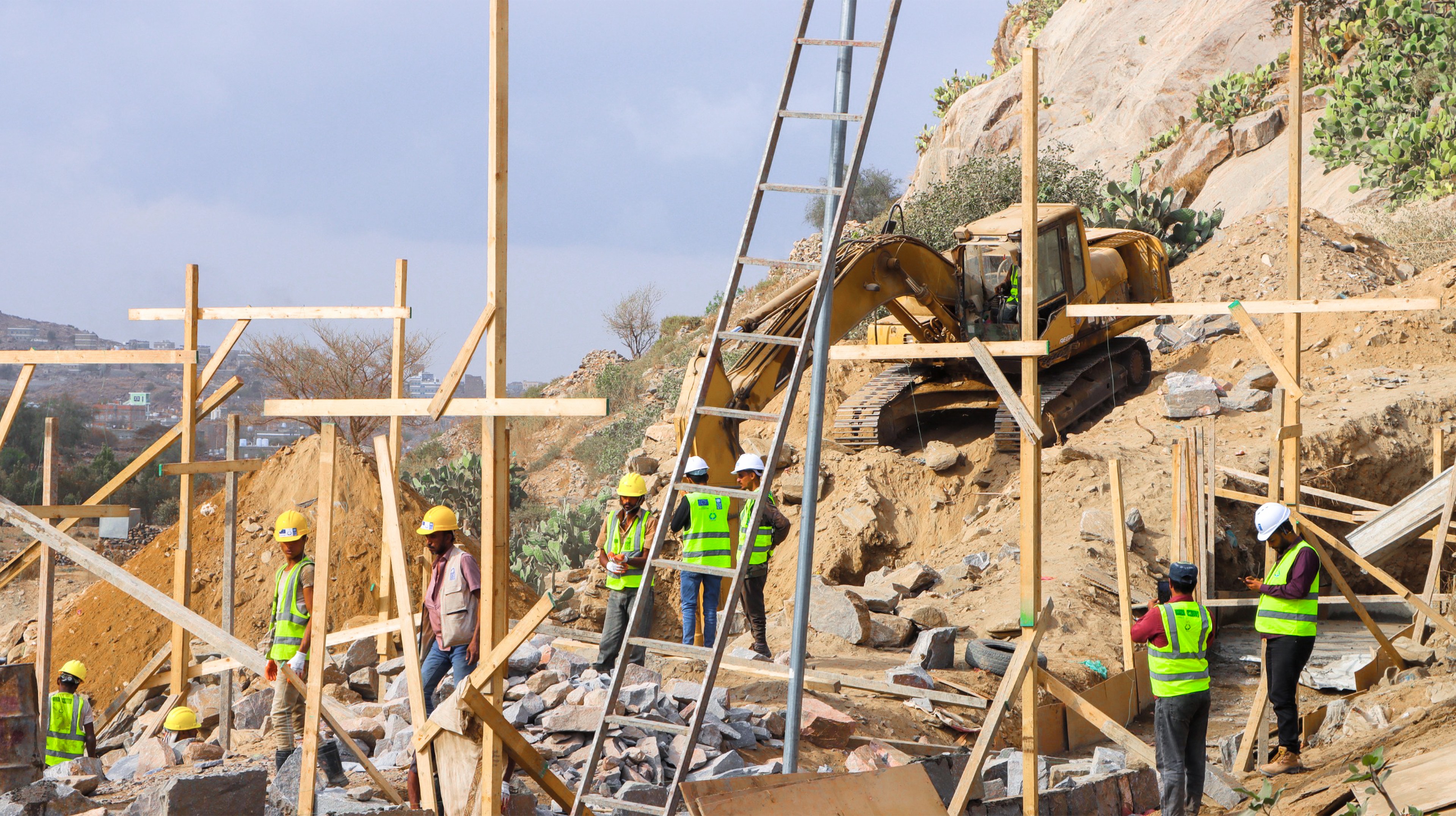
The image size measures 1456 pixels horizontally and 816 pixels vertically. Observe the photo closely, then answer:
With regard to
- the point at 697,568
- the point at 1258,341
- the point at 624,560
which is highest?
the point at 1258,341

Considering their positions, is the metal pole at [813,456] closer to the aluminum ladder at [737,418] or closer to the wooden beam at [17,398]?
the aluminum ladder at [737,418]

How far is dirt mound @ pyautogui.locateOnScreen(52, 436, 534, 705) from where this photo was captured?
41.1 feet

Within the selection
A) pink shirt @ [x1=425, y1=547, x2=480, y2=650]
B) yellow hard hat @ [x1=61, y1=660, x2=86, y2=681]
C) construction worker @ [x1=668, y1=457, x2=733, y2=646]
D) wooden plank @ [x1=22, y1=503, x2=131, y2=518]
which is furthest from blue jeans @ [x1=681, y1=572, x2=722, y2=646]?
yellow hard hat @ [x1=61, y1=660, x2=86, y2=681]

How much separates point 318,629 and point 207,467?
3.42 meters

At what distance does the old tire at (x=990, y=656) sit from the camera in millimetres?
9898

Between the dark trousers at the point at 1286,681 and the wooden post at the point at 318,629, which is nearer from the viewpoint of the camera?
the wooden post at the point at 318,629

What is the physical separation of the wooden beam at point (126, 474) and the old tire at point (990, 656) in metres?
6.40

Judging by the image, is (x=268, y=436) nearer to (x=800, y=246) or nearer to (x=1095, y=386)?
(x=800, y=246)

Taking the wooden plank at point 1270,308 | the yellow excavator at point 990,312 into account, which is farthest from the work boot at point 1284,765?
the yellow excavator at point 990,312

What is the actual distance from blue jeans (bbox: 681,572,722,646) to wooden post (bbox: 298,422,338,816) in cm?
395

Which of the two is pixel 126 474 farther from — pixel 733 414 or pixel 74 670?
pixel 733 414

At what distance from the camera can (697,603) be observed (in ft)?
30.6

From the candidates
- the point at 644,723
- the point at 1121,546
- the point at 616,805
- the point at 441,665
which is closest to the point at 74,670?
the point at 441,665

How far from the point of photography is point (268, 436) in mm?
46594
